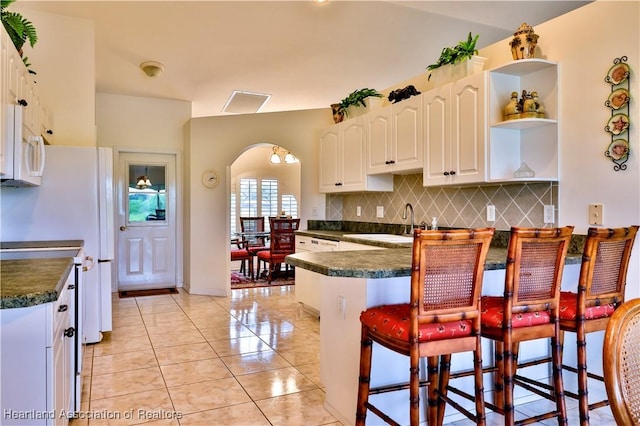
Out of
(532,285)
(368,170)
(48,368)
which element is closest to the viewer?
(48,368)

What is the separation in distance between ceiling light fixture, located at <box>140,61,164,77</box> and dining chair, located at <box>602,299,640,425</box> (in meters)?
4.72

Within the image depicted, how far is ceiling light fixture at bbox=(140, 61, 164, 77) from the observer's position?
449 centimetres

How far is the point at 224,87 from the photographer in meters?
5.43

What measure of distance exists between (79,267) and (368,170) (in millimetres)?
2689

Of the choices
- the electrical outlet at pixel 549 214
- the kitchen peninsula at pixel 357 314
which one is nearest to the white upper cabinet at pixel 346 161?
the electrical outlet at pixel 549 214

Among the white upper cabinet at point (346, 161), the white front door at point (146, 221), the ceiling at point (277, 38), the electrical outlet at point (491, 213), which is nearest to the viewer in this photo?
the electrical outlet at point (491, 213)

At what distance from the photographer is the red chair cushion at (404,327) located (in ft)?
5.37

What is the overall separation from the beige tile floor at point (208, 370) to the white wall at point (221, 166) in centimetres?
87

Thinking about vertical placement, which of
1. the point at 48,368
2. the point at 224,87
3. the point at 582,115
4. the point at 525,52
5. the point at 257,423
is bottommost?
the point at 257,423

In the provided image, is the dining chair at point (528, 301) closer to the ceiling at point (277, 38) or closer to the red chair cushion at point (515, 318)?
the red chair cushion at point (515, 318)

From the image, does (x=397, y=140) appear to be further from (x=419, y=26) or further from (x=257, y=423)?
(x=257, y=423)

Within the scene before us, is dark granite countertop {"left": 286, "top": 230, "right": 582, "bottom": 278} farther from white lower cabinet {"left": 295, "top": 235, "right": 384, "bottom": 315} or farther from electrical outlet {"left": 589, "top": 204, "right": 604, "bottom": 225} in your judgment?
white lower cabinet {"left": 295, "top": 235, "right": 384, "bottom": 315}

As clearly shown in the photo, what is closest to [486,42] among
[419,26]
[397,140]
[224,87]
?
[419,26]

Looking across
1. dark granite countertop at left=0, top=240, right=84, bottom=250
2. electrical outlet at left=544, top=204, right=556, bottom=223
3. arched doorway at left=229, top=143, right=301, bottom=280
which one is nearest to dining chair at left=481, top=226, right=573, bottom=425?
electrical outlet at left=544, top=204, right=556, bottom=223
